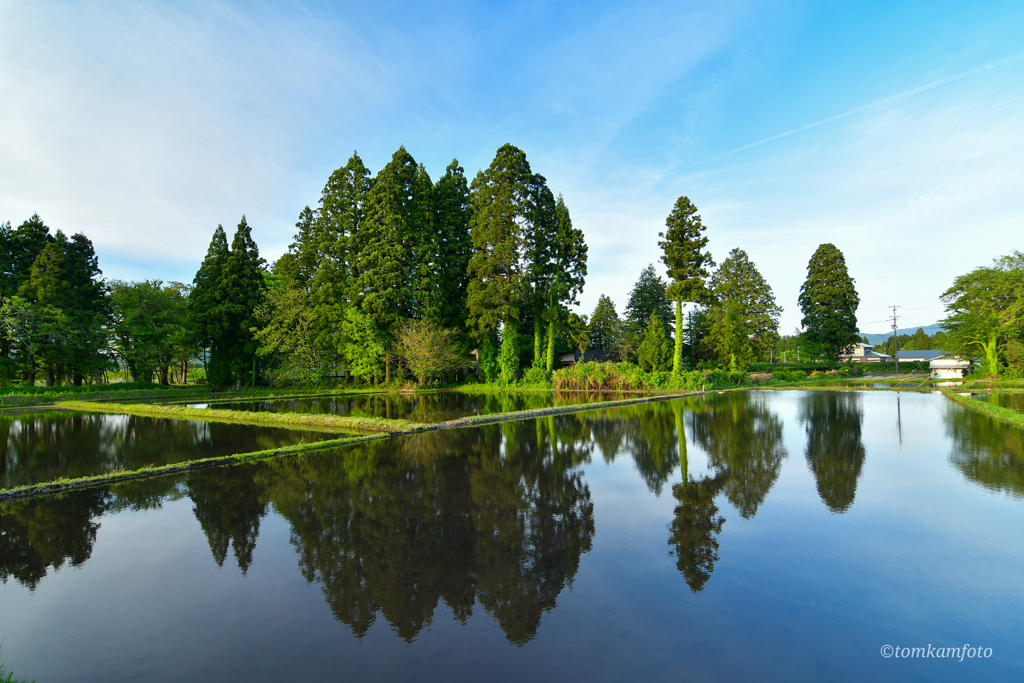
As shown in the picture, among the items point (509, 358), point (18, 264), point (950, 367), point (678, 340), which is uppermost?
point (18, 264)

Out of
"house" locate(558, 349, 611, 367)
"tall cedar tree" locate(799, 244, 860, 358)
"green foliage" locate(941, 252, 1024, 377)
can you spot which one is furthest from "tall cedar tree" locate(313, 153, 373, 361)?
Result: "green foliage" locate(941, 252, 1024, 377)

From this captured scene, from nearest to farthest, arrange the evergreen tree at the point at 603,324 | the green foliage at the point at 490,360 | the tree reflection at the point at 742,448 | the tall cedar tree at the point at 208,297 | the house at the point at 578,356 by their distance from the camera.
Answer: the tree reflection at the point at 742,448 < the tall cedar tree at the point at 208,297 < the green foliage at the point at 490,360 < the house at the point at 578,356 < the evergreen tree at the point at 603,324

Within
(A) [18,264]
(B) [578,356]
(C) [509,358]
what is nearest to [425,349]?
(C) [509,358]

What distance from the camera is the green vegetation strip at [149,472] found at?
26.2ft

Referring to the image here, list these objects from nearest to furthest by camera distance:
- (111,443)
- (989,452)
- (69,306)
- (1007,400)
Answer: (989,452) < (111,443) < (1007,400) < (69,306)

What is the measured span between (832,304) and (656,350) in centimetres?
2319

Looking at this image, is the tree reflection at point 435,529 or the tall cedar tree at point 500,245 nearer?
the tree reflection at point 435,529

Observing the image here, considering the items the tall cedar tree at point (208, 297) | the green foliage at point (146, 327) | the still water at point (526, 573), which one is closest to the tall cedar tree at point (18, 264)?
the green foliage at point (146, 327)

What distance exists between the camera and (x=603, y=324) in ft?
165

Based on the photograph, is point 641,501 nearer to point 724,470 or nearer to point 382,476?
point 724,470

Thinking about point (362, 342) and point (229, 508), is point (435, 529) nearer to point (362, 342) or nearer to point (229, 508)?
point (229, 508)

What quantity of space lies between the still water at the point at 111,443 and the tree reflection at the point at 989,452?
47.8ft

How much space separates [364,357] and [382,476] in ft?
79.6

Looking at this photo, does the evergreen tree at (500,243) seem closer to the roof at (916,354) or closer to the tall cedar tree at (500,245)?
the tall cedar tree at (500,245)
